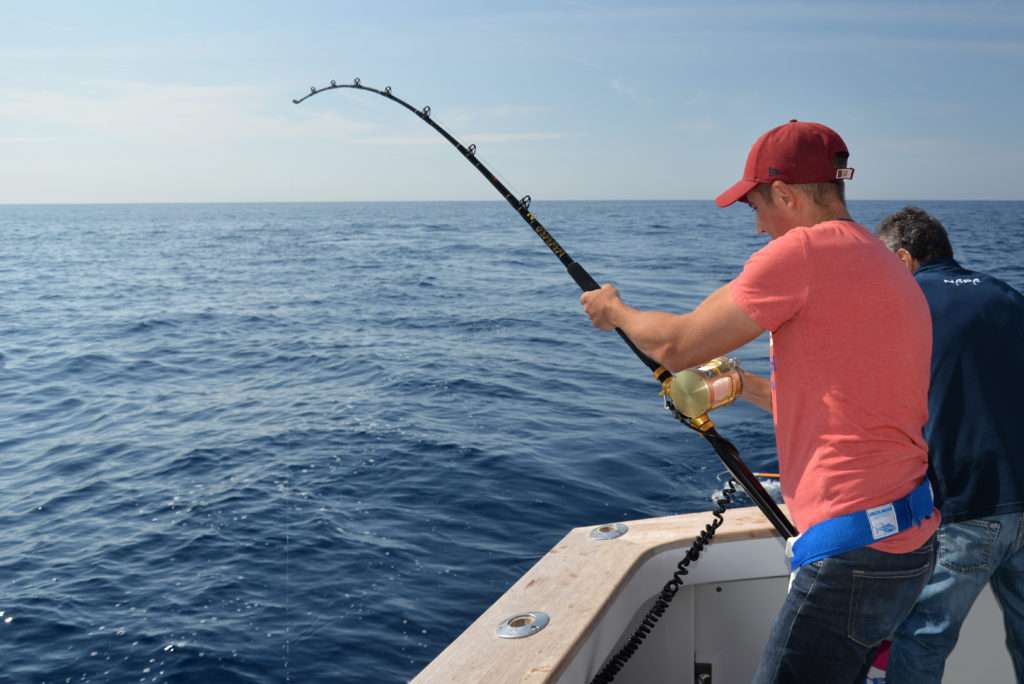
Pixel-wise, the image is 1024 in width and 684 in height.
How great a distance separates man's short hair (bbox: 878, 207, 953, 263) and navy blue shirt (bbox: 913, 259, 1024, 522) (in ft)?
0.79

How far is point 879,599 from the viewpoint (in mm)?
1918

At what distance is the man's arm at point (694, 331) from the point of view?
188cm

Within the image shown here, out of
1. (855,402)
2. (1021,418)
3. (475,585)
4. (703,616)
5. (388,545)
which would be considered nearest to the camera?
(855,402)

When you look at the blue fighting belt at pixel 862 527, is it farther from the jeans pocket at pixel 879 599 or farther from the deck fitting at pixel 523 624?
the deck fitting at pixel 523 624

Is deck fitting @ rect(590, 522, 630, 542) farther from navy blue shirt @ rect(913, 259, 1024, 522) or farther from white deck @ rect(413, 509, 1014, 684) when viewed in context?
navy blue shirt @ rect(913, 259, 1024, 522)

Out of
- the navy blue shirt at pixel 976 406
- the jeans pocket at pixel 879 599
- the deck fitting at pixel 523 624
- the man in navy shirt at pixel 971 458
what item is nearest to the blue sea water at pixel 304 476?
the deck fitting at pixel 523 624

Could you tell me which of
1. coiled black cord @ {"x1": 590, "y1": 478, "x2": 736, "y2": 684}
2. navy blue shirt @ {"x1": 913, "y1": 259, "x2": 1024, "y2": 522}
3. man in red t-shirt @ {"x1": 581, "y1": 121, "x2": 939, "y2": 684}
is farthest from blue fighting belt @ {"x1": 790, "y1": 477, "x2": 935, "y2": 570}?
coiled black cord @ {"x1": 590, "y1": 478, "x2": 736, "y2": 684}

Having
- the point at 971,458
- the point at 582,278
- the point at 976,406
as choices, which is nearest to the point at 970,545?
the point at 971,458

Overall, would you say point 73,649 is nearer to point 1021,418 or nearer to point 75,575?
point 75,575

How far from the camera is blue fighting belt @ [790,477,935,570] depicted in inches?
73.7

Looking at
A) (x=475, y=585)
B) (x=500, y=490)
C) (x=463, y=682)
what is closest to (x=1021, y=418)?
(x=463, y=682)

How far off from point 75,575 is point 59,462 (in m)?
2.96

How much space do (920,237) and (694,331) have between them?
1277mm

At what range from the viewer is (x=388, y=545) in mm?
6414
